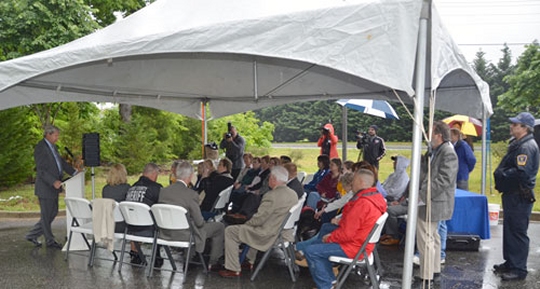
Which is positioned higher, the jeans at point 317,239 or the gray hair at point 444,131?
the gray hair at point 444,131

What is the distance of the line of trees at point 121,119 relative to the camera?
10.3 m

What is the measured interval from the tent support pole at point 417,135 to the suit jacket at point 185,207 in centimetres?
225

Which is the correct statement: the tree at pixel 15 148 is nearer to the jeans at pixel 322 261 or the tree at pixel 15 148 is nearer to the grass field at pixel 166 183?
the grass field at pixel 166 183

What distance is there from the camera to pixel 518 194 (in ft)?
17.5

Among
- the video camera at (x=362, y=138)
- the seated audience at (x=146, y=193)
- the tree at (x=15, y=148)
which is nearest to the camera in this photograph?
the seated audience at (x=146, y=193)

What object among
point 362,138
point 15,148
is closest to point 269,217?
point 362,138

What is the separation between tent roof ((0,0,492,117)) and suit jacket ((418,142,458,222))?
2.68 ft

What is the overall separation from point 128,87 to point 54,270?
3.57 metres

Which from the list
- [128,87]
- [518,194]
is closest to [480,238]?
[518,194]

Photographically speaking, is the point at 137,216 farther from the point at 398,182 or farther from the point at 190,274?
the point at 398,182

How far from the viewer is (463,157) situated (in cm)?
774

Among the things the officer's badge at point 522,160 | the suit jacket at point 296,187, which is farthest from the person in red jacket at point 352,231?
the officer's badge at point 522,160

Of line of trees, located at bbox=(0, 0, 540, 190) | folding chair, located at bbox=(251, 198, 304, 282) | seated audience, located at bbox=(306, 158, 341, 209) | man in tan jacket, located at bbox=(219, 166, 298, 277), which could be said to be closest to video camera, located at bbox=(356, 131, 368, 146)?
seated audience, located at bbox=(306, 158, 341, 209)

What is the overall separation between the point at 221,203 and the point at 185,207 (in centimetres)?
164
